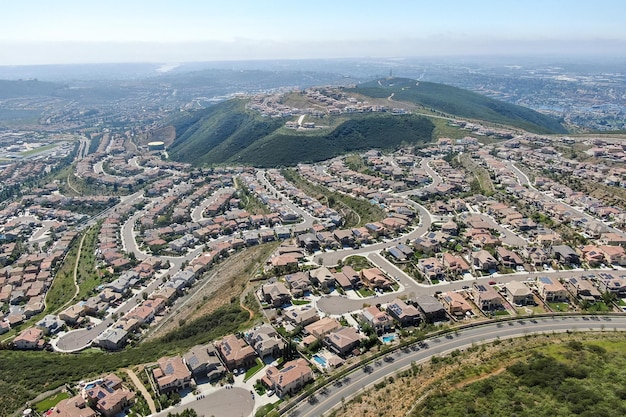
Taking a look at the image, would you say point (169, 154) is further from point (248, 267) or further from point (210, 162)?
point (248, 267)

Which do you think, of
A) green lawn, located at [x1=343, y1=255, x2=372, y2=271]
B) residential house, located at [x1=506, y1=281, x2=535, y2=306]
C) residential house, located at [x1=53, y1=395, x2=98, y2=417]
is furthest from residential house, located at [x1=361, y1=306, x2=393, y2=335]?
residential house, located at [x1=53, y1=395, x2=98, y2=417]

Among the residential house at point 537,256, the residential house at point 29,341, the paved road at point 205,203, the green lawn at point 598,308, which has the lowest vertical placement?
the residential house at point 29,341

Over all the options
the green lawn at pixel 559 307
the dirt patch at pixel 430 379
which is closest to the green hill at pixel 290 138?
the green lawn at pixel 559 307

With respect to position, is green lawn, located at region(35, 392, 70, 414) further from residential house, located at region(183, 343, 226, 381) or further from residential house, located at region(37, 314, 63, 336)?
residential house, located at region(37, 314, 63, 336)

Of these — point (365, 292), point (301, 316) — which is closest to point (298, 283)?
point (301, 316)

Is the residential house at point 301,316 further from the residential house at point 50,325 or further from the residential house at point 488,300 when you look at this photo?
the residential house at point 50,325

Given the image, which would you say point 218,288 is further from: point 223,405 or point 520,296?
point 520,296
